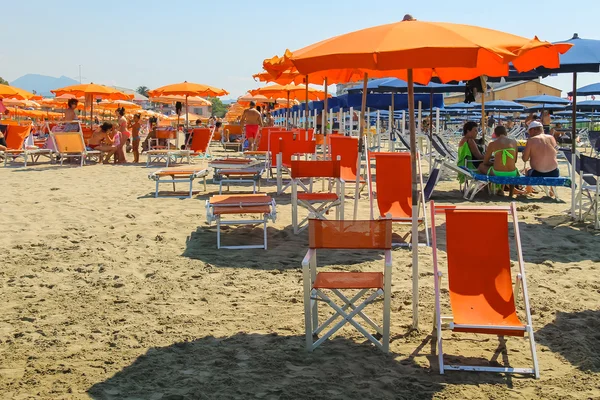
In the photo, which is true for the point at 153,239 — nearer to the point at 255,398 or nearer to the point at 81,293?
the point at 81,293

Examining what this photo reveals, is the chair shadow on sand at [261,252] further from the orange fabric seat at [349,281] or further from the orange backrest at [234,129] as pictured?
the orange backrest at [234,129]

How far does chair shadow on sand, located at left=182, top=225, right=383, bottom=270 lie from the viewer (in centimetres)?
580

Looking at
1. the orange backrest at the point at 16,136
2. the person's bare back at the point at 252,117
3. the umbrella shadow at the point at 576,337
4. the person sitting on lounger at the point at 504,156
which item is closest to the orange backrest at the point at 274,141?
the person sitting on lounger at the point at 504,156

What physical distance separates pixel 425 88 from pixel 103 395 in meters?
12.1

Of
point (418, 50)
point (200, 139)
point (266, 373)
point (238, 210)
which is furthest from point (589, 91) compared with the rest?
point (266, 373)

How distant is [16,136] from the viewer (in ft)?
50.3

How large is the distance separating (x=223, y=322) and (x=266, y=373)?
0.92 meters

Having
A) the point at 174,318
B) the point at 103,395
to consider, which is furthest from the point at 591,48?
the point at 103,395

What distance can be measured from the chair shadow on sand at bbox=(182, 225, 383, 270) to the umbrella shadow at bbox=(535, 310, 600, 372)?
1933mm

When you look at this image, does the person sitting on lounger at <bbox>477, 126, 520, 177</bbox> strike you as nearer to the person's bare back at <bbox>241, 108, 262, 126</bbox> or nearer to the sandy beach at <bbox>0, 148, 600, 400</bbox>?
the sandy beach at <bbox>0, 148, 600, 400</bbox>

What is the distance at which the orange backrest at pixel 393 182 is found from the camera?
6953mm

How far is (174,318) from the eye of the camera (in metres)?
4.38

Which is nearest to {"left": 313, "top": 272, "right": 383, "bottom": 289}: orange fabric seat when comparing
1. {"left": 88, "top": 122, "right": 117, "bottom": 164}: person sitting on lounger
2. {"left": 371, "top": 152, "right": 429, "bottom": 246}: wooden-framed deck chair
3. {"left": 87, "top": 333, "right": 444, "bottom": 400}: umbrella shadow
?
{"left": 87, "top": 333, "right": 444, "bottom": 400}: umbrella shadow

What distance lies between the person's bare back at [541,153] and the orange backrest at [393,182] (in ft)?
8.94
